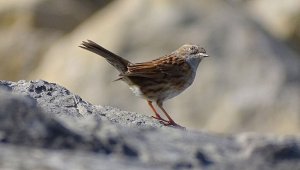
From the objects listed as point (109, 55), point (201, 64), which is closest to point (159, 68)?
point (109, 55)

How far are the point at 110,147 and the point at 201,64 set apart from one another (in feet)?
37.4

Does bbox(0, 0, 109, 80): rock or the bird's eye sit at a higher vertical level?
bbox(0, 0, 109, 80): rock

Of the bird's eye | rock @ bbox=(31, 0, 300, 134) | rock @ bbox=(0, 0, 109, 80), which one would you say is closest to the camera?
the bird's eye

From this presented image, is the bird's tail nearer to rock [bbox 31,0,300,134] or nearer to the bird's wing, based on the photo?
the bird's wing

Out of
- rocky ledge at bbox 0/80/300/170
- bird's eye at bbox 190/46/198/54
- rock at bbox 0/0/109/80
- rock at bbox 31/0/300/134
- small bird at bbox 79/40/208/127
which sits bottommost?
rocky ledge at bbox 0/80/300/170

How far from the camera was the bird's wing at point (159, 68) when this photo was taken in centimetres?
877

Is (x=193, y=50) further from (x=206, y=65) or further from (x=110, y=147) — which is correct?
(x=206, y=65)

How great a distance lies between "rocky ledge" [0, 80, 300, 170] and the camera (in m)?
3.78

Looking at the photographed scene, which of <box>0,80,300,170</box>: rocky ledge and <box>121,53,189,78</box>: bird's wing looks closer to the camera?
<box>0,80,300,170</box>: rocky ledge

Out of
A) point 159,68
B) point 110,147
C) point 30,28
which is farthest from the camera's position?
point 30,28

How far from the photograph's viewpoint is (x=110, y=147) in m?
3.98

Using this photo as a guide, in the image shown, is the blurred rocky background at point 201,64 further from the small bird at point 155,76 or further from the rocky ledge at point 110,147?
the rocky ledge at point 110,147

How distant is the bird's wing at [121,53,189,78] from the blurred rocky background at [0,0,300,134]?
204 inches

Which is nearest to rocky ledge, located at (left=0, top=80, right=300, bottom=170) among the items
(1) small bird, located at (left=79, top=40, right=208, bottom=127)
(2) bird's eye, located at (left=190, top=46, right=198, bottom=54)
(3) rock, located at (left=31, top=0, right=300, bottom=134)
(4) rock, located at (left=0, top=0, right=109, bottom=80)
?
(1) small bird, located at (left=79, top=40, right=208, bottom=127)
